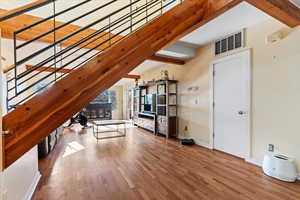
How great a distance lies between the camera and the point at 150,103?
19.2 ft

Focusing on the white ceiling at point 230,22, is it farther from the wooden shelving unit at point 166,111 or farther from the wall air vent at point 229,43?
the wooden shelving unit at point 166,111

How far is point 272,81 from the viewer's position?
2.57 meters

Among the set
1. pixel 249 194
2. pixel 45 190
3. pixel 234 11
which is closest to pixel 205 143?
pixel 249 194

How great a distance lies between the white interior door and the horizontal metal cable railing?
1.75 metres

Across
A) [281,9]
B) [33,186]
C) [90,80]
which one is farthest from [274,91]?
[33,186]

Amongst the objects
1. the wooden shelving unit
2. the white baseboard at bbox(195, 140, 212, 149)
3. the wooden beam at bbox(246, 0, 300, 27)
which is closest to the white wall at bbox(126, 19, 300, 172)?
the wooden beam at bbox(246, 0, 300, 27)

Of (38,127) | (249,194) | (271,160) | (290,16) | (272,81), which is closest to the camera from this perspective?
(38,127)

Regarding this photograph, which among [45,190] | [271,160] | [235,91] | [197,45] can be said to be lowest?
[45,190]

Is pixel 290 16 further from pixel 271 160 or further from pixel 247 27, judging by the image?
pixel 271 160

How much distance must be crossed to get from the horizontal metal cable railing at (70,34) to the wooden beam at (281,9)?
4.06 feet

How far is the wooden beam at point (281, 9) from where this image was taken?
1821mm

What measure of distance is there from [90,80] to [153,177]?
1.79 metres

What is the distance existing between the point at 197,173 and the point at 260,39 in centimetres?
267

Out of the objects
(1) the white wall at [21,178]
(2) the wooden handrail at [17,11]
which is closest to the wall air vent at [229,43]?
(2) the wooden handrail at [17,11]
